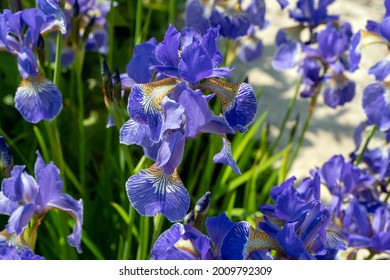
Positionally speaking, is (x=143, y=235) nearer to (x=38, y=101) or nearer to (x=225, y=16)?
(x=38, y=101)

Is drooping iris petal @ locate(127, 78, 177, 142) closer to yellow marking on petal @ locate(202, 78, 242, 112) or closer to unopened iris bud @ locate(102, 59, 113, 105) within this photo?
yellow marking on petal @ locate(202, 78, 242, 112)

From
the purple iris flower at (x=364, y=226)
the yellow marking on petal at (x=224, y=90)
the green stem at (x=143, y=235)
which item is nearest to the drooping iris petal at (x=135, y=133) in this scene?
the yellow marking on petal at (x=224, y=90)

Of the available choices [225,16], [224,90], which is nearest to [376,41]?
[225,16]

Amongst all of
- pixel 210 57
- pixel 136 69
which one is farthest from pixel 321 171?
pixel 210 57

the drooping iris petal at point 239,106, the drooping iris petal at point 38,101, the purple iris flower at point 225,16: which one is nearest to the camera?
the drooping iris petal at point 239,106

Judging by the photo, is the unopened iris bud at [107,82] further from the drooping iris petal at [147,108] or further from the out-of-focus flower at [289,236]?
the out-of-focus flower at [289,236]

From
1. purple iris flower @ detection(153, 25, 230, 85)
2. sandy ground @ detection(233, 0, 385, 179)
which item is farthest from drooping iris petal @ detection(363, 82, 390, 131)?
sandy ground @ detection(233, 0, 385, 179)
